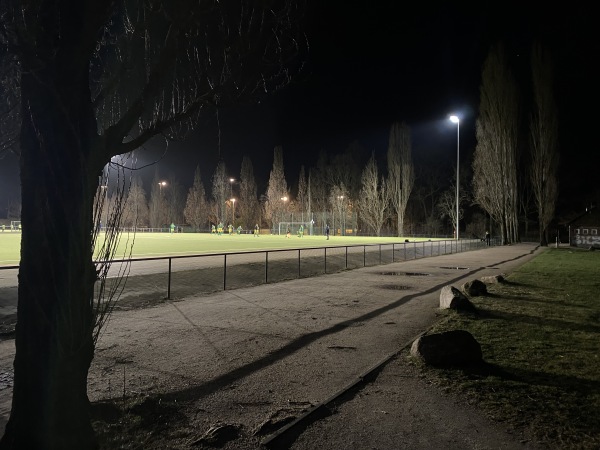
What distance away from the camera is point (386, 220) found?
231 ft

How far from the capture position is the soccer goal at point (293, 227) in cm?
7331

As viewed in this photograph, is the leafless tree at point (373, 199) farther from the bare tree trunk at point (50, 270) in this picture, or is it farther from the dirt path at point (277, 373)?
the bare tree trunk at point (50, 270)

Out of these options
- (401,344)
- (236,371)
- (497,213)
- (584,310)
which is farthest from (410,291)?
(497,213)

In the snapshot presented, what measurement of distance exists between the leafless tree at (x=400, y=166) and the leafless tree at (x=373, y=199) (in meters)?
2.65

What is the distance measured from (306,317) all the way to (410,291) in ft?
15.9

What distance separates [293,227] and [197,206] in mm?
27822

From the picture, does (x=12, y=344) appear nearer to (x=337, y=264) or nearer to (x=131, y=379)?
(x=131, y=379)

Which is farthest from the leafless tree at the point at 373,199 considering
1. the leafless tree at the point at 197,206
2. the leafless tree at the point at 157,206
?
the leafless tree at the point at 157,206

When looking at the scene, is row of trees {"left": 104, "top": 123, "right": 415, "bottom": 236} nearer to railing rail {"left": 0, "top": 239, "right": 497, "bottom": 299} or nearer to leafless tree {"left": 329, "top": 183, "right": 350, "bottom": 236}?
leafless tree {"left": 329, "top": 183, "right": 350, "bottom": 236}

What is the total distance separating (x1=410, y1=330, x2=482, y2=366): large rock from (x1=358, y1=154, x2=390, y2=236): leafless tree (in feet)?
198

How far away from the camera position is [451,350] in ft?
18.5

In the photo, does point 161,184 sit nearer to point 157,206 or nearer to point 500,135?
point 157,206

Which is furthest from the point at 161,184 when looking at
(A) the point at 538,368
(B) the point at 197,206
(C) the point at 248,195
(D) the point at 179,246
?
(A) the point at 538,368

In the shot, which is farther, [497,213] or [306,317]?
[497,213]
